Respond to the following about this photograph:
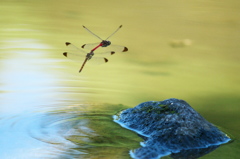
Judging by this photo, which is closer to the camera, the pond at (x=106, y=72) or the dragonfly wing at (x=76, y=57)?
the pond at (x=106, y=72)

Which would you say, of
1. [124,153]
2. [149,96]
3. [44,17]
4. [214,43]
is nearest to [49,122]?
[124,153]

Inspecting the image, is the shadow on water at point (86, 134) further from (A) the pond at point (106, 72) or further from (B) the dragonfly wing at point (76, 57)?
(B) the dragonfly wing at point (76, 57)

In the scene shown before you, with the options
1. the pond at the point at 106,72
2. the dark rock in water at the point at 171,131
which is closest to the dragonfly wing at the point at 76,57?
the pond at the point at 106,72

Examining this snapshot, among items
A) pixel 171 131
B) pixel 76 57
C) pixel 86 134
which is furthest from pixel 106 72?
pixel 171 131

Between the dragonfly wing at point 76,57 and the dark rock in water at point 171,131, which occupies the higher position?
the dragonfly wing at point 76,57

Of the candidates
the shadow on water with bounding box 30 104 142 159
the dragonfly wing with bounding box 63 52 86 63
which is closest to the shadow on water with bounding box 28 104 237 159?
the shadow on water with bounding box 30 104 142 159

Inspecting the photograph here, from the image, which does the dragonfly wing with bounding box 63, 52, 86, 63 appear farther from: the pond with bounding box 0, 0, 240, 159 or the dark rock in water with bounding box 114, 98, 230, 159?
the dark rock in water with bounding box 114, 98, 230, 159
